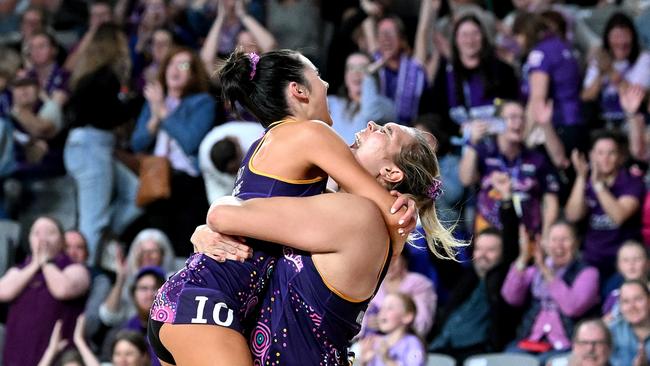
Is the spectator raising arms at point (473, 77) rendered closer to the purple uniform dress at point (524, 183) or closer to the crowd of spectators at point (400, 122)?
the crowd of spectators at point (400, 122)

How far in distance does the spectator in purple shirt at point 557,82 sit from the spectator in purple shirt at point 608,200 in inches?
28.3

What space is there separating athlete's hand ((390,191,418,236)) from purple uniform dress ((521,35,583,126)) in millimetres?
4584

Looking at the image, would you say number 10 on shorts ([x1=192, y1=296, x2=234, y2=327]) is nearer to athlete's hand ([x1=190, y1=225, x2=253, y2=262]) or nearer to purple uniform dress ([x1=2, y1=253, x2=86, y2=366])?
athlete's hand ([x1=190, y1=225, x2=253, y2=262])

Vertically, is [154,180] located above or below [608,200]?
below

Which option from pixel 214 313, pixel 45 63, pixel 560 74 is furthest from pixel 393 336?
pixel 45 63

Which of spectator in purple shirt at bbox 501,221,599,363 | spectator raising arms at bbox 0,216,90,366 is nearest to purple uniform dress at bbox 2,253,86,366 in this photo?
spectator raising arms at bbox 0,216,90,366

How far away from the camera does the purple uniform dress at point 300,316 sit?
4.70 metres

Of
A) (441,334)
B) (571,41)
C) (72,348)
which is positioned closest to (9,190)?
(72,348)

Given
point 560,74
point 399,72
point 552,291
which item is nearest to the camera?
point 552,291

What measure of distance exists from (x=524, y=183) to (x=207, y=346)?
13.9 feet

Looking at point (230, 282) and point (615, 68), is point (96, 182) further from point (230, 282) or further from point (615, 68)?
point (230, 282)

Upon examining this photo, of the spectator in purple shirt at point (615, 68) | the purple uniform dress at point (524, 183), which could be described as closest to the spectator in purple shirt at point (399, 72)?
the purple uniform dress at point (524, 183)

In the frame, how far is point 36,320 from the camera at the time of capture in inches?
333

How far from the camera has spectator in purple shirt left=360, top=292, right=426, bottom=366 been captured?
7.61 metres
